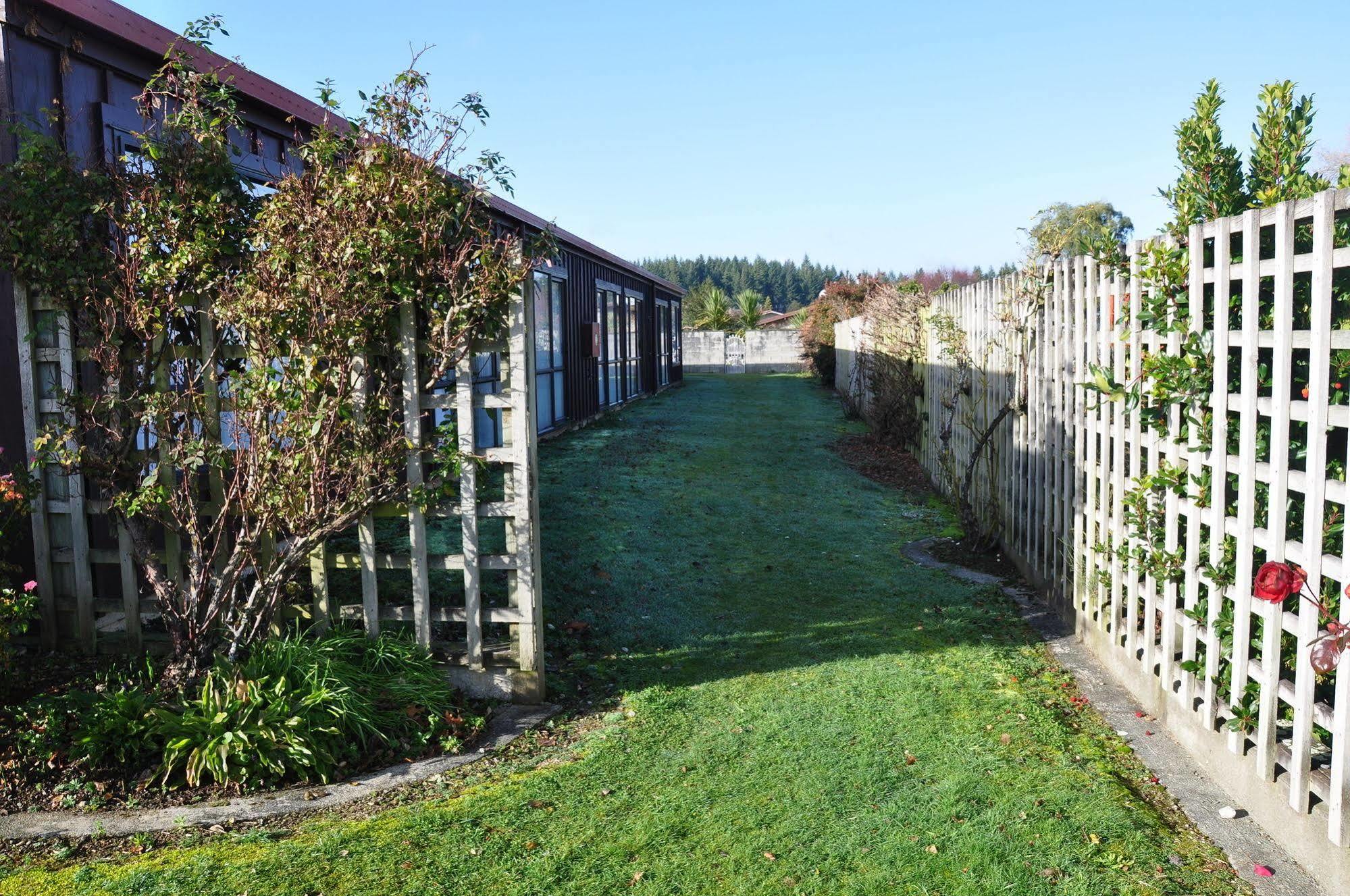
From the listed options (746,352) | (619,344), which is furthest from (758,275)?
(619,344)

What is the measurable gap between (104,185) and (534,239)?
76.7 inches

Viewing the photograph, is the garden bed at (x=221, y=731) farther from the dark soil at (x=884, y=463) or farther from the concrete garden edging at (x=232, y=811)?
the dark soil at (x=884, y=463)

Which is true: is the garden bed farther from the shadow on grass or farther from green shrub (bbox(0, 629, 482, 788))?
the shadow on grass

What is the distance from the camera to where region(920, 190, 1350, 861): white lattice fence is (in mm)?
3135

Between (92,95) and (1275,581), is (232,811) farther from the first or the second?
(92,95)

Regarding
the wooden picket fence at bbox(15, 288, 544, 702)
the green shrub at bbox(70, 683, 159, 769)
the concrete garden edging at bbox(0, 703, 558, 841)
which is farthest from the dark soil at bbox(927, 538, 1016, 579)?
the green shrub at bbox(70, 683, 159, 769)

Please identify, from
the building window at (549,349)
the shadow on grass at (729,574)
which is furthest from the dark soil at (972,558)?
the building window at (549,349)

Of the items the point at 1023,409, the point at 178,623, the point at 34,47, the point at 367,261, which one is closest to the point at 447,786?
the point at 178,623

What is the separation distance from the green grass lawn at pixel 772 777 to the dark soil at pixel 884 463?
401 centimetres

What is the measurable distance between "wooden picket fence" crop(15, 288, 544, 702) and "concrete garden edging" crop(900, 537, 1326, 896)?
8.63 feet

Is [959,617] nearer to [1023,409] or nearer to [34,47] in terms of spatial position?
[1023,409]

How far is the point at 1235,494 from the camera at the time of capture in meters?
3.98

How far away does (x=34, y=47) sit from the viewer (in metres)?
5.23

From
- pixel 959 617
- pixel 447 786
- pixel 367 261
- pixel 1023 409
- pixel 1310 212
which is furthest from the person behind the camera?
pixel 1023 409
